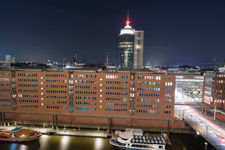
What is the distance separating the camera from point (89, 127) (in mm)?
55781

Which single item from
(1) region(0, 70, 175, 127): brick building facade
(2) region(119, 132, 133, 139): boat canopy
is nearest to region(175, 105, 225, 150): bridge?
(1) region(0, 70, 175, 127): brick building facade

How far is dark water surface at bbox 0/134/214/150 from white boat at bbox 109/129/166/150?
2.51 m

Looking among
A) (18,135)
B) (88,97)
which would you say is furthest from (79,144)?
(18,135)

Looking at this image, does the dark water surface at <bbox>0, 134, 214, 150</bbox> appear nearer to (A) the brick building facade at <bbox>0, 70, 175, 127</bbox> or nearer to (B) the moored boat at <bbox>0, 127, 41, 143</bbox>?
(B) the moored boat at <bbox>0, 127, 41, 143</bbox>

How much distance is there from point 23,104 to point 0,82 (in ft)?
40.3

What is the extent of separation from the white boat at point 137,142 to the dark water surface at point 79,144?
2.51 m

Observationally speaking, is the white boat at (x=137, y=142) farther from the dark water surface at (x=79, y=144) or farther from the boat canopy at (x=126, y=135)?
the dark water surface at (x=79, y=144)

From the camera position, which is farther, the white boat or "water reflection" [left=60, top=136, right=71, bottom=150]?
"water reflection" [left=60, top=136, right=71, bottom=150]

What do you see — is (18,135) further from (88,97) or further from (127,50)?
(127,50)

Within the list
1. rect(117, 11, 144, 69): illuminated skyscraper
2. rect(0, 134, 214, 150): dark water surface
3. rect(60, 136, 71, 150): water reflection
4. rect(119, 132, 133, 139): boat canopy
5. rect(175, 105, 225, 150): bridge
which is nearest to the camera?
rect(175, 105, 225, 150): bridge

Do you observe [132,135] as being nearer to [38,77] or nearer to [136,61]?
[38,77]

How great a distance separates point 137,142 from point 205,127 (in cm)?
2273

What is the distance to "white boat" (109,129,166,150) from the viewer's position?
143ft

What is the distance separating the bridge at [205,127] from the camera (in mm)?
38188
